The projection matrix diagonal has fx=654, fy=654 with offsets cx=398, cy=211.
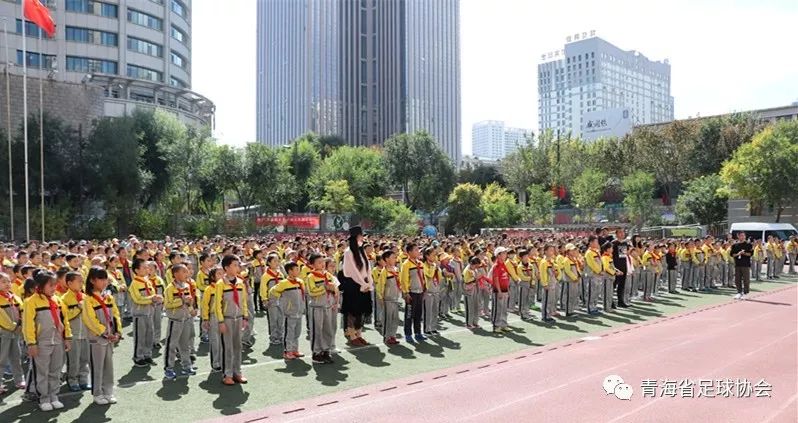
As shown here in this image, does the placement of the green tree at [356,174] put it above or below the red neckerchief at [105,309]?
above

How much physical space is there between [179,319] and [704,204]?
40.9m

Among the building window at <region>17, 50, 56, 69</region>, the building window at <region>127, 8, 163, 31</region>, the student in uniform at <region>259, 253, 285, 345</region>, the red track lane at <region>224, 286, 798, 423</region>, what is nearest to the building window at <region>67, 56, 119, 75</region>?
the building window at <region>17, 50, 56, 69</region>

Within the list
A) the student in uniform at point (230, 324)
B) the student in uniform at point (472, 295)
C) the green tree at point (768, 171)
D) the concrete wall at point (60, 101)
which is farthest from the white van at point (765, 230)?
the concrete wall at point (60, 101)

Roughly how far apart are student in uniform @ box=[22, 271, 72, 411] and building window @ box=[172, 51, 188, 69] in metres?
58.2

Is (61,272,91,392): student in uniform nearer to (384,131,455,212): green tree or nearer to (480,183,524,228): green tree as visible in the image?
(480,183,524,228): green tree

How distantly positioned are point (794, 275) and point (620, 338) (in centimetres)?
1608

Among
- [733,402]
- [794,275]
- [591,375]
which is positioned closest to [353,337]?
→ [591,375]

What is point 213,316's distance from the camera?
8.39 m

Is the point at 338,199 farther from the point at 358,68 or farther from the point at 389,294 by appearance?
the point at 358,68

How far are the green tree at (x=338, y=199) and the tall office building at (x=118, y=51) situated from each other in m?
15.7

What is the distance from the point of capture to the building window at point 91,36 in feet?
173

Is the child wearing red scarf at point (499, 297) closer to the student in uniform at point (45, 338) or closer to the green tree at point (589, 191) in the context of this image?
the student in uniform at point (45, 338)

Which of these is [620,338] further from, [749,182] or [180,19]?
[180,19]

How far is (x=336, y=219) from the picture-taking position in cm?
3716
